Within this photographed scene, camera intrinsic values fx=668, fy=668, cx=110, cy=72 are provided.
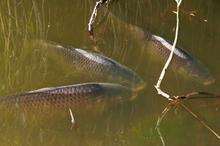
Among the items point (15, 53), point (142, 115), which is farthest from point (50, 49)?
point (142, 115)

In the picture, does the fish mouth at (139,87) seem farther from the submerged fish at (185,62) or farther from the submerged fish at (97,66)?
the submerged fish at (185,62)

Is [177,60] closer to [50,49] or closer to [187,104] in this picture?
[187,104]

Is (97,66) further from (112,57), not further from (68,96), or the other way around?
(68,96)

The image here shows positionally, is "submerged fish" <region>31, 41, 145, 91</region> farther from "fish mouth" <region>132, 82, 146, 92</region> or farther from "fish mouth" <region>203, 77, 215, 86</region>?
"fish mouth" <region>203, 77, 215, 86</region>

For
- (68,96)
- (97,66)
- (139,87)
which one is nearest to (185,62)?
(139,87)

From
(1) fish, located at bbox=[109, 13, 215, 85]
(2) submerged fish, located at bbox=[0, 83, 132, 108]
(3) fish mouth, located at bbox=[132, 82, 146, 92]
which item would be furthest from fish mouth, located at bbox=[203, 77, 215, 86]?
(2) submerged fish, located at bbox=[0, 83, 132, 108]
